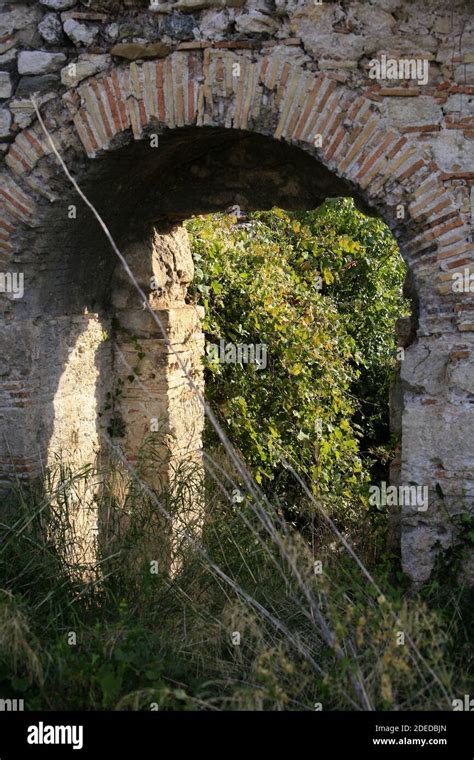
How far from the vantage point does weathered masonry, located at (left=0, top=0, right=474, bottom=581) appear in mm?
4762

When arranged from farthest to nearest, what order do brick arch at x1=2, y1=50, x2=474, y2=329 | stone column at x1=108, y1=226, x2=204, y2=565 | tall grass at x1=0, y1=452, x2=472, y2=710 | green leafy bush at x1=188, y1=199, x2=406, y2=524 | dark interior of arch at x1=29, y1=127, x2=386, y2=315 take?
green leafy bush at x1=188, y1=199, x2=406, y2=524 → stone column at x1=108, y1=226, x2=204, y2=565 → dark interior of arch at x1=29, y1=127, x2=386, y2=315 → brick arch at x1=2, y1=50, x2=474, y2=329 → tall grass at x1=0, y1=452, x2=472, y2=710

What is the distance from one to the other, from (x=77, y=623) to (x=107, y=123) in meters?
2.69

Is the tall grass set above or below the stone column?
below

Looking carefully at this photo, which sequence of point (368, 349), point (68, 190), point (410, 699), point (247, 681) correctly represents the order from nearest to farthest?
Answer: point (410, 699) < point (247, 681) < point (68, 190) < point (368, 349)

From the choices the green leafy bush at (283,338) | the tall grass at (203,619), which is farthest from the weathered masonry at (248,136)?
the green leafy bush at (283,338)

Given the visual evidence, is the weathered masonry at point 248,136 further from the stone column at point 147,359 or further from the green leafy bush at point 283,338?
the green leafy bush at point 283,338

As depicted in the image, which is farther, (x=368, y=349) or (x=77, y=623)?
(x=368, y=349)

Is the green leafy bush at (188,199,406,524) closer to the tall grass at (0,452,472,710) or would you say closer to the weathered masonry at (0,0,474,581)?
the weathered masonry at (0,0,474,581)

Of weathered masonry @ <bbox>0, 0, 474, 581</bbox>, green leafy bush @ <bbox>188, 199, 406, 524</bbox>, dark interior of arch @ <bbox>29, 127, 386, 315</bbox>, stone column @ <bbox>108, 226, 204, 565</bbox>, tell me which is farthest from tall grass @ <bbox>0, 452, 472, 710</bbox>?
green leafy bush @ <bbox>188, 199, 406, 524</bbox>

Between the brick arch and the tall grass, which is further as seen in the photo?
the brick arch

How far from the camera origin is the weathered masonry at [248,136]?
476 centimetres

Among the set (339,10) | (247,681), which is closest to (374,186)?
(339,10)

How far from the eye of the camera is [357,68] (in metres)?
4.84
